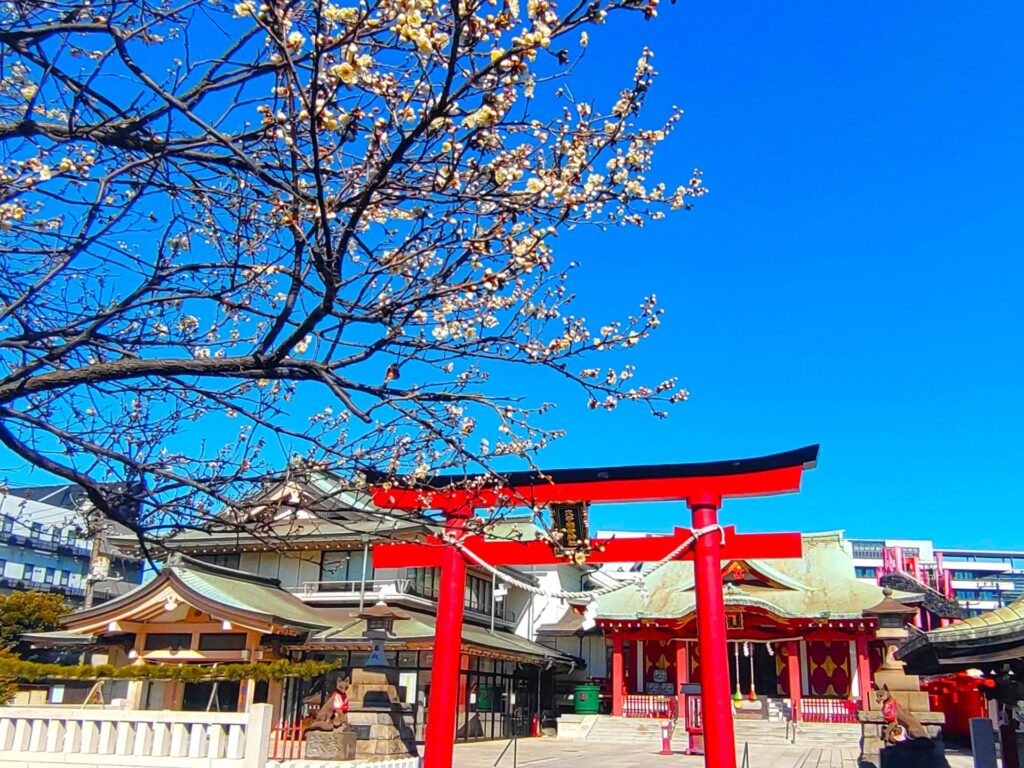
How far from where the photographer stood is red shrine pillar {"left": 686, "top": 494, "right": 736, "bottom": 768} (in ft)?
42.9

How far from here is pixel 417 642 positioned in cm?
2153

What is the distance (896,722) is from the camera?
47.2 feet

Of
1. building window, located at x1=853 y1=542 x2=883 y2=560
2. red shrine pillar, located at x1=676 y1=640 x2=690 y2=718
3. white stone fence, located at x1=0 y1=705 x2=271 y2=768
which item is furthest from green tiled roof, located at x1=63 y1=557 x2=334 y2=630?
building window, located at x1=853 y1=542 x2=883 y2=560

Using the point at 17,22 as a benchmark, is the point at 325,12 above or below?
below

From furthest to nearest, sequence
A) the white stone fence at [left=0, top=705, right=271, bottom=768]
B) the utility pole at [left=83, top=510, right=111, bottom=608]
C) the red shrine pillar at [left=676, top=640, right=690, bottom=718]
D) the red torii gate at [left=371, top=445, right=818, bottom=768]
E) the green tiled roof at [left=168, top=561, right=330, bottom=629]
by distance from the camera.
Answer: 1. the utility pole at [left=83, top=510, right=111, bottom=608]
2. the red shrine pillar at [left=676, top=640, right=690, bottom=718]
3. the green tiled roof at [left=168, top=561, right=330, bottom=629]
4. the red torii gate at [left=371, top=445, right=818, bottom=768]
5. the white stone fence at [left=0, top=705, right=271, bottom=768]

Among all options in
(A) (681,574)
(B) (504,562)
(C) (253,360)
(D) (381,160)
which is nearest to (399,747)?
(B) (504,562)

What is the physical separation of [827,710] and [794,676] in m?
1.47

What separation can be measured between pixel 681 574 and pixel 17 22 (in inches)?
1198

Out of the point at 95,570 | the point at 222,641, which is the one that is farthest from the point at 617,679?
the point at 95,570

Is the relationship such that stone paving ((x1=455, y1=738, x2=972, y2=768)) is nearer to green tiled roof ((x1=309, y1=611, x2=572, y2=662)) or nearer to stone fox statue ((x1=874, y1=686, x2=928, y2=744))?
green tiled roof ((x1=309, y1=611, x2=572, y2=662))

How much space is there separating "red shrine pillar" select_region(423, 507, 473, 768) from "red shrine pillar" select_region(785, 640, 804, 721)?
1640 cm

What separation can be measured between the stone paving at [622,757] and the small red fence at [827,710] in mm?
3231

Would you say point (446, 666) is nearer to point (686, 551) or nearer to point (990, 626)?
point (686, 551)

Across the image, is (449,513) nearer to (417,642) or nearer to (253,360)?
(253,360)
